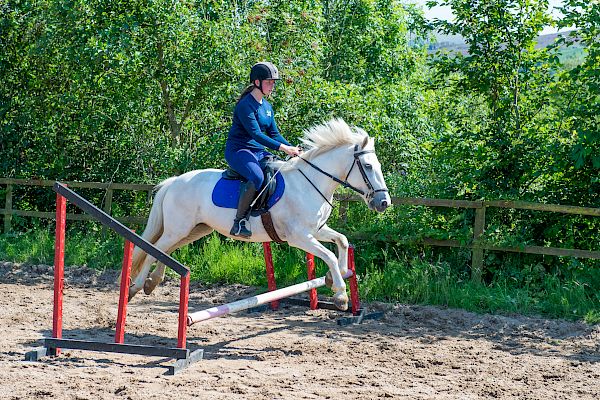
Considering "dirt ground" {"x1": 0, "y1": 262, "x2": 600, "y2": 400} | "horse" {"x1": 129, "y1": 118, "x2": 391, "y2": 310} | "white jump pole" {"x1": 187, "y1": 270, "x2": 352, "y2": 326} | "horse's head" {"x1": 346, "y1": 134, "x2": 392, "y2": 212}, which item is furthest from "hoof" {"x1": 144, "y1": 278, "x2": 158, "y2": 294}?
"horse's head" {"x1": 346, "y1": 134, "x2": 392, "y2": 212}

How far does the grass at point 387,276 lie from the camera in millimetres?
9375

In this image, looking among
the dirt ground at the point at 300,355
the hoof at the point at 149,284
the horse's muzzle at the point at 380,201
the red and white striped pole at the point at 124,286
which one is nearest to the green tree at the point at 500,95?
the dirt ground at the point at 300,355

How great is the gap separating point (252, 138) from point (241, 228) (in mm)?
963

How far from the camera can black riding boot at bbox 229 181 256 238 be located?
26.7 feet

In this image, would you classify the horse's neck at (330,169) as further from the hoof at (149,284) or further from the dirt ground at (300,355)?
the hoof at (149,284)

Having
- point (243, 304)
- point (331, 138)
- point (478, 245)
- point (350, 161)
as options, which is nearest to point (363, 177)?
point (350, 161)

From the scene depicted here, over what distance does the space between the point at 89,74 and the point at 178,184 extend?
5672 mm

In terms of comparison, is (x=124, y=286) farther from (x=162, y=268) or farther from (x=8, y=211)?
(x=8, y=211)

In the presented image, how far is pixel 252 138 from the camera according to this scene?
8.31 metres

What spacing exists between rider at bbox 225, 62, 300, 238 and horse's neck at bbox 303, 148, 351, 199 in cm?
44

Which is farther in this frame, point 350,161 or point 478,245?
point 478,245

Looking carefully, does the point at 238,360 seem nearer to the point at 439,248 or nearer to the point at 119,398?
the point at 119,398

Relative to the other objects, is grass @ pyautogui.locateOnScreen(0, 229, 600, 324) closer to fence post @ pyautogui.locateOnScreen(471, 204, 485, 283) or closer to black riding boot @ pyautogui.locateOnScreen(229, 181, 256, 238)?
fence post @ pyautogui.locateOnScreen(471, 204, 485, 283)

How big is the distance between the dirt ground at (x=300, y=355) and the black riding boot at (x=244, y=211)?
106 centimetres
